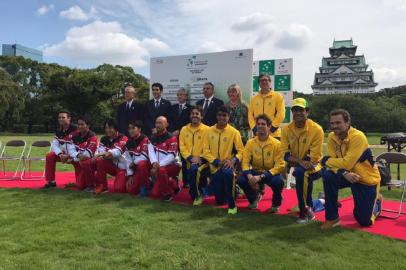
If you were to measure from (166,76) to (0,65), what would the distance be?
5428 centimetres

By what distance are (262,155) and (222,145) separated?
71cm

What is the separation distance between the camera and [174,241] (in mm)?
4422

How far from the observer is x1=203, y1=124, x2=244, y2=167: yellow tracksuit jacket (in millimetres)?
6438

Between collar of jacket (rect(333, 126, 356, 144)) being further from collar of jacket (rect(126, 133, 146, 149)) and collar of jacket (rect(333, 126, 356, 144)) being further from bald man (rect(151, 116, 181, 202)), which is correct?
collar of jacket (rect(126, 133, 146, 149))

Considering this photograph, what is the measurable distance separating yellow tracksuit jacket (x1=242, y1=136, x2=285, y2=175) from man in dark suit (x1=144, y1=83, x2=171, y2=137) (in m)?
2.60

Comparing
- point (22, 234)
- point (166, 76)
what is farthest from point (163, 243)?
point (166, 76)

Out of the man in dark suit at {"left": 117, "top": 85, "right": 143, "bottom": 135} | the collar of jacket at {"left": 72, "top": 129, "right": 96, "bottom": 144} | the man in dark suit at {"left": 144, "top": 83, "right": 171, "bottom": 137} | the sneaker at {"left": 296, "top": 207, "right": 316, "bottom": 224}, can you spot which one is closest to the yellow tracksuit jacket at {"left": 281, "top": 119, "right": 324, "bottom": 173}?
the sneaker at {"left": 296, "top": 207, "right": 316, "bottom": 224}

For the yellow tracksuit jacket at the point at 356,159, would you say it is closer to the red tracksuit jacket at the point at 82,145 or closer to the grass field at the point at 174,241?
the grass field at the point at 174,241

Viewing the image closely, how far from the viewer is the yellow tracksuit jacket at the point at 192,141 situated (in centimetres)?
677

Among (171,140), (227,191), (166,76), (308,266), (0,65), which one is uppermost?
(0,65)

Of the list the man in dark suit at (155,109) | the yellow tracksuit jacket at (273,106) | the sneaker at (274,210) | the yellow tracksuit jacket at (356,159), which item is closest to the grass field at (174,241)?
the sneaker at (274,210)

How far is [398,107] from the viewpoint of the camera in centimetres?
5450

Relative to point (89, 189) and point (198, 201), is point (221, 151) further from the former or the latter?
point (89, 189)

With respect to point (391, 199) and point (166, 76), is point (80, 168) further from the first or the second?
point (391, 199)
